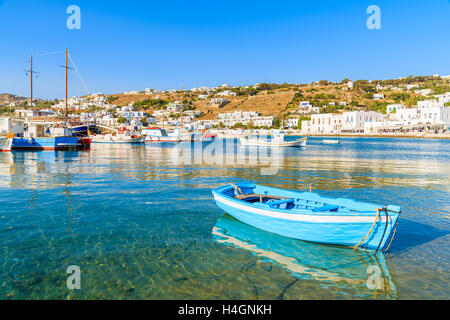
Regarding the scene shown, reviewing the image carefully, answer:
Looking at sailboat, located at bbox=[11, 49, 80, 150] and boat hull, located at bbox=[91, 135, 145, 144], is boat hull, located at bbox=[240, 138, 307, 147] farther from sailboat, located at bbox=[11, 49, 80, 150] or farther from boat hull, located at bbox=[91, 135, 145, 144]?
sailboat, located at bbox=[11, 49, 80, 150]

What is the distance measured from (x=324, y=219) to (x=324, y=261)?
1087mm

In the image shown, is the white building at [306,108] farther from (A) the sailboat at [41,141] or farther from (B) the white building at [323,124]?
(A) the sailboat at [41,141]

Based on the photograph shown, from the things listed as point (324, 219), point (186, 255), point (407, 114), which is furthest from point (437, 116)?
point (186, 255)

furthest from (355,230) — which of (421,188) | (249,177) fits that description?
(249,177)

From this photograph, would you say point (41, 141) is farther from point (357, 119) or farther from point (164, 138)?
point (357, 119)

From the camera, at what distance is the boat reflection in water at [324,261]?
6.44m

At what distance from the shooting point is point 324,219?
303 inches

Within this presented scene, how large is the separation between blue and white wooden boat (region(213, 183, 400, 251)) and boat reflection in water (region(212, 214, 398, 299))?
0.81 feet

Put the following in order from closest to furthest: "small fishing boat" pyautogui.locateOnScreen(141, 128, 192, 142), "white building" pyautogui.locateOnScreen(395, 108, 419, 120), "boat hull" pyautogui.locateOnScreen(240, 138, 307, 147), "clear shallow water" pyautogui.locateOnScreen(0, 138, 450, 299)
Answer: "clear shallow water" pyautogui.locateOnScreen(0, 138, 450, 299) → "boat hull" pyautogui.locateOnScreen(240, 138, 307, 147) → "small fishing boat" pyautogui.locateOnScreen(141, 128, 192, 142) → "white building" pyautogui.locateOnScreen(395, 108, 419, 120)

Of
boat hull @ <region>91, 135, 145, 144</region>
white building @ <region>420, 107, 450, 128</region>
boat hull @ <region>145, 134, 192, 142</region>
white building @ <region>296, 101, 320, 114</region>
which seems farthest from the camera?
white building @ <region>296, 101, 320, 114</region>

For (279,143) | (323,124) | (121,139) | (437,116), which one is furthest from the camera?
(323,124)

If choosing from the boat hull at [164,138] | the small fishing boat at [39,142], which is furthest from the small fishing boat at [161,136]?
the small fishing boat at [39,142]

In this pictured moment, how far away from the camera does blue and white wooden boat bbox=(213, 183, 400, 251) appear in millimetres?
7252

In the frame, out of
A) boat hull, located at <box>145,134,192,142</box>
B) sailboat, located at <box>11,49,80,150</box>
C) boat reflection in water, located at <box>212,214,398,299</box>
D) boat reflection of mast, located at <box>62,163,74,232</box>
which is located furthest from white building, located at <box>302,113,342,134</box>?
boat reflection in water, located at <box>212,214,398,299</box>
